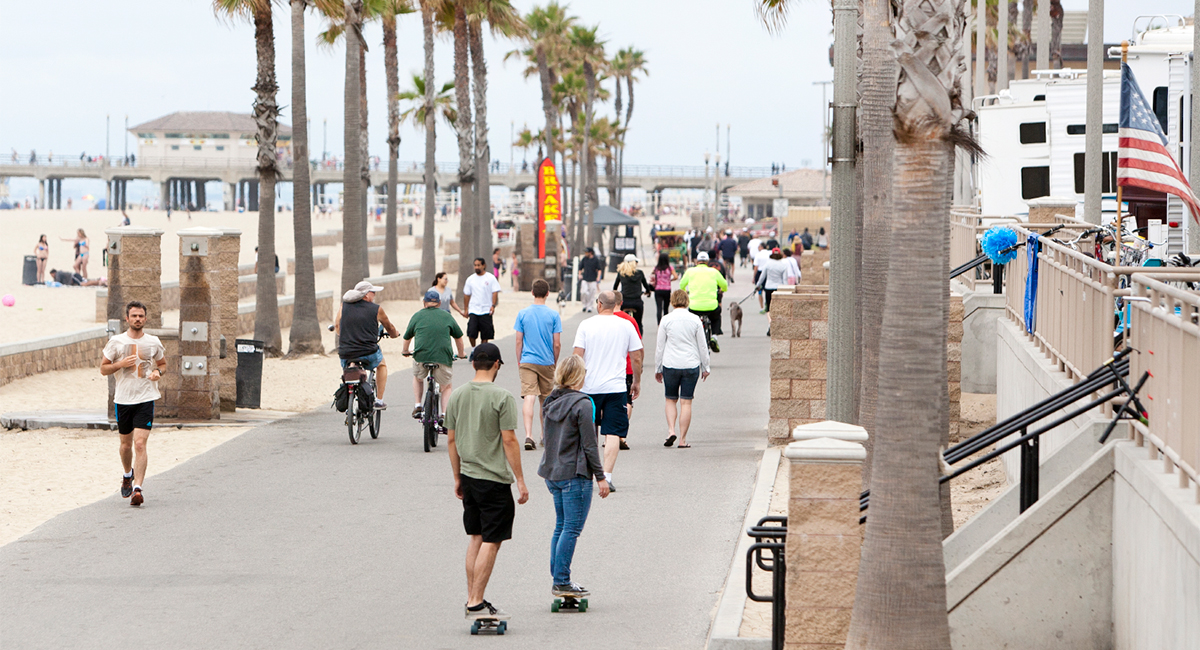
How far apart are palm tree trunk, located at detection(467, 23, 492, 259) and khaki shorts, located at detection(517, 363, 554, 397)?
27.9m

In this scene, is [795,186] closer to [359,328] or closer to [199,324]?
[199,324]

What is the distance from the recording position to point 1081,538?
24.5 ft

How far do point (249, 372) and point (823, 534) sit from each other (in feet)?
40.5

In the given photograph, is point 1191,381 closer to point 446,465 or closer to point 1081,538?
point 1081,538

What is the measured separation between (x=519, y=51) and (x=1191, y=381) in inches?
2186

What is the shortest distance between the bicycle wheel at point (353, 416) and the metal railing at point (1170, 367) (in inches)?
362

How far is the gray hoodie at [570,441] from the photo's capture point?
8.34m

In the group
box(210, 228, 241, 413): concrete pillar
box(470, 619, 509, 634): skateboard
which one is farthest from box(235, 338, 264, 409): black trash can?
box(470, 619, 509, 634): skateboard

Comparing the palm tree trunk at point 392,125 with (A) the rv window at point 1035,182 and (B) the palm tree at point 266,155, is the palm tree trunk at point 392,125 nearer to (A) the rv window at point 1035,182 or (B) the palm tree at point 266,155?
(B) the palm tree at point 266,155

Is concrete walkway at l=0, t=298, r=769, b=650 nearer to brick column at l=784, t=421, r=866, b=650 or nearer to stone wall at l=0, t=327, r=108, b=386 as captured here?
brick column at l=784, t=421, r=866, b=650

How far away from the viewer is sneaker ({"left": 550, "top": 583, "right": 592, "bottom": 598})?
8281 millimetres

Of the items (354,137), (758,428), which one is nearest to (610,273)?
(354,137)

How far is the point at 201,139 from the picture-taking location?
150 meters

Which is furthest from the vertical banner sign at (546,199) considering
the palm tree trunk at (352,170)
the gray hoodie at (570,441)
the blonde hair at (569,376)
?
the gray hoodie at (570,441)
